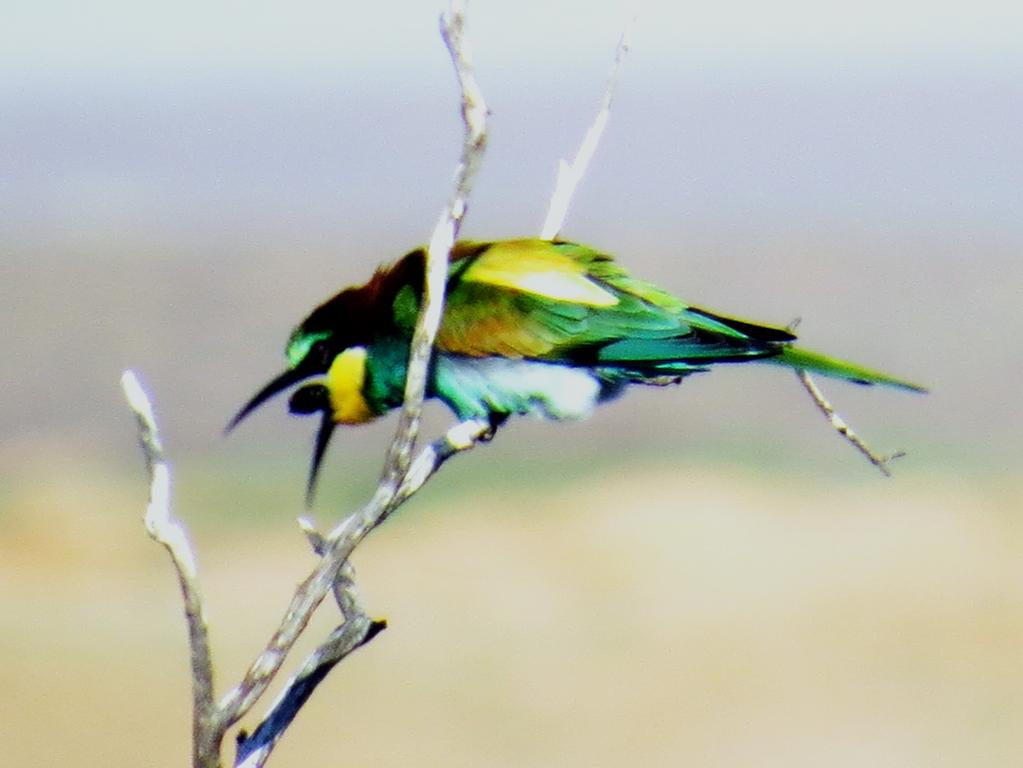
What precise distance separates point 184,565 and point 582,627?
12.7m

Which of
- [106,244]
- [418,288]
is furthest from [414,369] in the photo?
[106,244]

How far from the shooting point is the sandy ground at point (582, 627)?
44.6 ft

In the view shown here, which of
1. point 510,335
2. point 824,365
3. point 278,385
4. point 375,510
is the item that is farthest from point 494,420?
point 375,510

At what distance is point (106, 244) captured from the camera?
27.4 meters

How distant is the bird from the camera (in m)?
3.98

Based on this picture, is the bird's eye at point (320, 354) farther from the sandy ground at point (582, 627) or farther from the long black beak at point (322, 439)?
the sandy ground at point (582, 627)

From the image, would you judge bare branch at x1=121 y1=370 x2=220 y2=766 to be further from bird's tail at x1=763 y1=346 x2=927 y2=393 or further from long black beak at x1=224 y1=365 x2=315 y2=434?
bird's tail at x1=763 y1=346 x2=927 y2=393

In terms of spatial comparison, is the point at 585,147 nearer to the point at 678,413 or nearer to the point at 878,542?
the point at 878,542

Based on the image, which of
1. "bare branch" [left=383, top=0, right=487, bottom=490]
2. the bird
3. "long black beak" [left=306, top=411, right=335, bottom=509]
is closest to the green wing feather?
the bird

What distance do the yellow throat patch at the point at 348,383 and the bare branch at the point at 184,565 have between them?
1.23m

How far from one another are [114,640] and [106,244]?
13.1 metres

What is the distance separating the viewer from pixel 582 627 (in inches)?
602

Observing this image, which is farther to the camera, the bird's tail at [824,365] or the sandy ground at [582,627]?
the sandy ground at [582,627]

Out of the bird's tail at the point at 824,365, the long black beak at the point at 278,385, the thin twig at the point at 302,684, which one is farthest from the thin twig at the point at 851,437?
the long black beak at the point at 278,385
